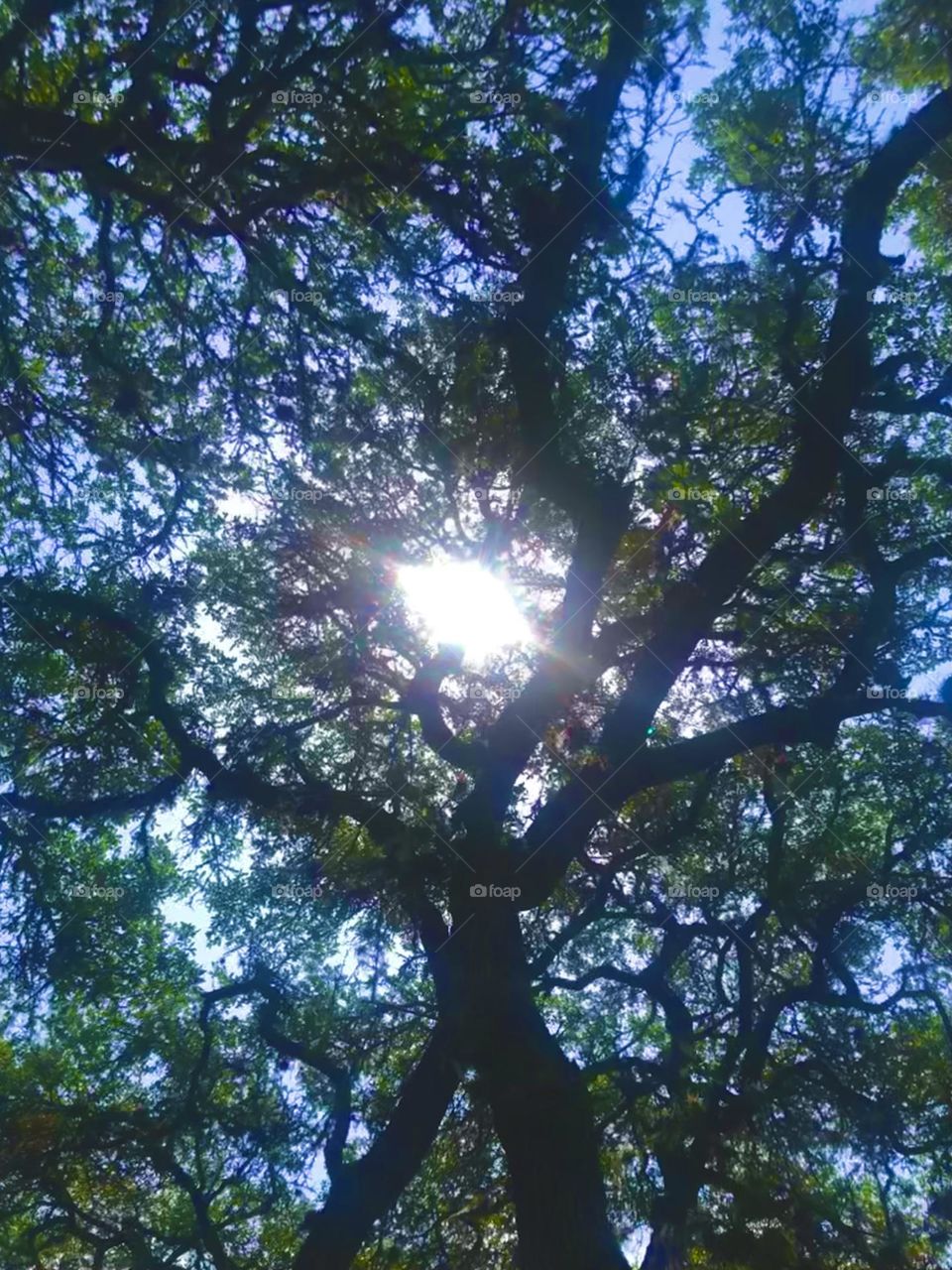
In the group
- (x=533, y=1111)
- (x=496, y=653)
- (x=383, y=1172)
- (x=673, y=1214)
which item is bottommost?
(x=383, y=1172)

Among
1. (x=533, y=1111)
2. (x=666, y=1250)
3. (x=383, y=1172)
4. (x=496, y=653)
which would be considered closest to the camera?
(x=533, y=1111)

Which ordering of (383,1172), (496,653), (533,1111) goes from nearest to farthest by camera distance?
(533,1111)
(383,1172)
(496,653)

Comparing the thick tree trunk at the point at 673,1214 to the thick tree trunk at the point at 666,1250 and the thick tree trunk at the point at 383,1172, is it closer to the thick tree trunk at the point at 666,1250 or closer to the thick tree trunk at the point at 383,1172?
the thick tree trunk at the point at 666,1250

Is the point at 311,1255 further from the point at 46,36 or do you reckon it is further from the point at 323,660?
the point at 46,36

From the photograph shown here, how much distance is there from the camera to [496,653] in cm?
1131

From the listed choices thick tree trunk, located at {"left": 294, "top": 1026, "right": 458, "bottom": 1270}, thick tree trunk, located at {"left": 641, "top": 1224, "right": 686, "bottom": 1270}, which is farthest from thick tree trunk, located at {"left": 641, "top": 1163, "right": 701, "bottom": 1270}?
thick tree trunk, located at {"left": 294, "top": 1026, "right": 458, "bottom": 1270}

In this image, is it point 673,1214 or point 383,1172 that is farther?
point 673,1214

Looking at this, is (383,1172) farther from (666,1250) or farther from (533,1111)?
(666,1250)

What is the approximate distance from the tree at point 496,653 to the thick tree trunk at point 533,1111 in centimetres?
4

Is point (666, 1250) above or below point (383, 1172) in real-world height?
above

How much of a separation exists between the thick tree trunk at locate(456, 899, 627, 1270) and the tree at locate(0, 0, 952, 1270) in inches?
1.7

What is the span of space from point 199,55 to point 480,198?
2.73m

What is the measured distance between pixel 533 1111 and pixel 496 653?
603 cm

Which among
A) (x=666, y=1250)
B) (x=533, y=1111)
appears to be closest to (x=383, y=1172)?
(x=533, y=1111)
